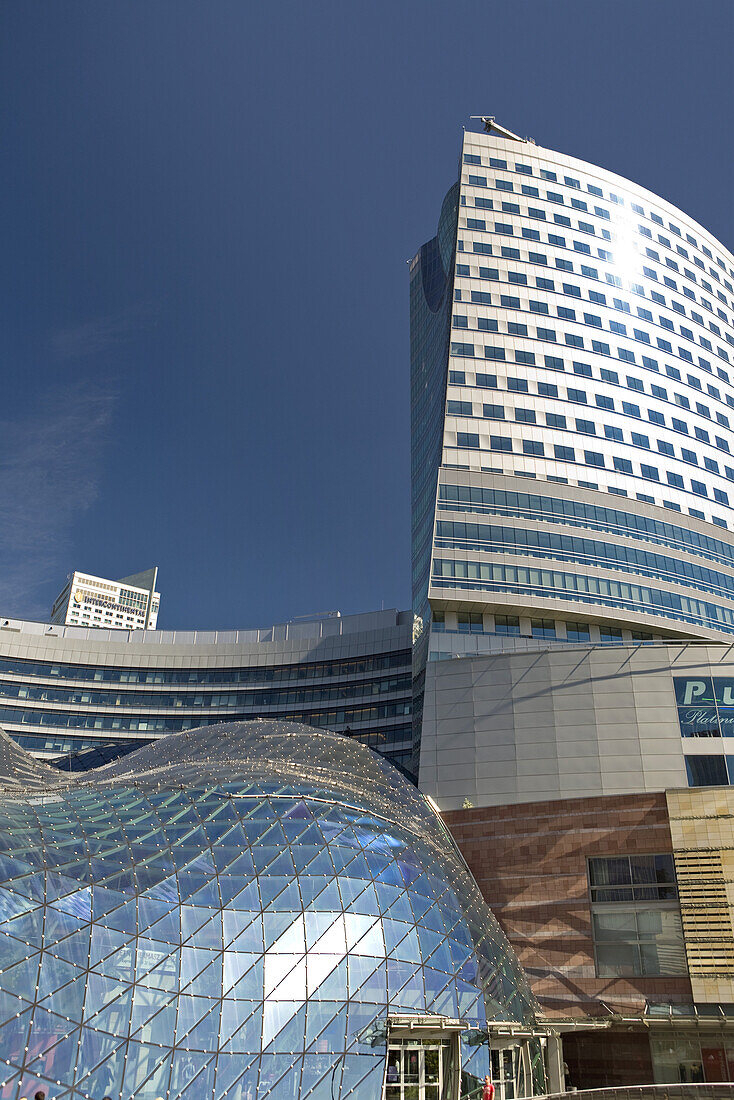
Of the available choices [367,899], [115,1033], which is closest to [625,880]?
[367,899]

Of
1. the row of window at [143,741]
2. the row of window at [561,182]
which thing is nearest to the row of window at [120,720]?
the row of window at [143,741]

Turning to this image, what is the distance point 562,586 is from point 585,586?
6.76ft

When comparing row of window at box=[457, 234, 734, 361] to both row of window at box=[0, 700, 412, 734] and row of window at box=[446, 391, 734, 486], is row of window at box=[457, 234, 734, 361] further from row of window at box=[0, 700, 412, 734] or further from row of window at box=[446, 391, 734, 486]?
row of window at box=[0, 700, 412, 734]

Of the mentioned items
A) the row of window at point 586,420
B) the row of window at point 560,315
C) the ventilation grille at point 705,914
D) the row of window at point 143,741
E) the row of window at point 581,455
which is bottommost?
the ventilation grille at point 705,914

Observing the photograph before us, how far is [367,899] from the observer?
26.1m

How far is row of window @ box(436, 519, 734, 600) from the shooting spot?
62.5 meters

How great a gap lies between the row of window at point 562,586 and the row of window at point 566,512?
4.86m

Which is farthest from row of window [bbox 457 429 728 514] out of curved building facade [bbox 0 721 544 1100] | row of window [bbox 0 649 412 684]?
curved building facade [bbox 0 721 544 1100]

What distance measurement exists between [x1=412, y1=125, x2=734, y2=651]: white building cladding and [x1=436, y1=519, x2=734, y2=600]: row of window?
0.16 metres

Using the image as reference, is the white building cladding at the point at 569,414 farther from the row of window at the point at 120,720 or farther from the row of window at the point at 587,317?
the row of window at the point at 120,720

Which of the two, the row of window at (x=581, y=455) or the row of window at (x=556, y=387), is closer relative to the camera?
the row of window at (x=581, y=455)

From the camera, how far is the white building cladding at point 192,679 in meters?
86.4

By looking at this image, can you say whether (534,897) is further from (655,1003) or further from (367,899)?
(367,899)

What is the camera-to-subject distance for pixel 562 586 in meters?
62.1
